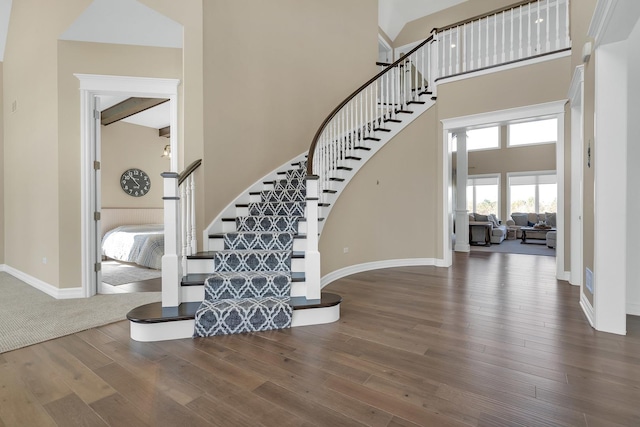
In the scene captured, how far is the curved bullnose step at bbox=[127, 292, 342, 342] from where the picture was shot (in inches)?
95.5

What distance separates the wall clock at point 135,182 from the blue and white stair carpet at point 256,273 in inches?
194

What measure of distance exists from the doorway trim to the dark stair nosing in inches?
124

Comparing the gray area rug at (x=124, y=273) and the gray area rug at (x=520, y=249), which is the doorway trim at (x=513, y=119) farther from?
the gray area rug at (x=124, y=273)

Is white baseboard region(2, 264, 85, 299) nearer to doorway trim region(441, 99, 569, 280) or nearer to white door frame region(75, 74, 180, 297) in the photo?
white door frame region(75, 74, 180, 297)

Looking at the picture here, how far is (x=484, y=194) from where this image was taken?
12406 mm

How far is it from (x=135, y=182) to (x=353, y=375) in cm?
751

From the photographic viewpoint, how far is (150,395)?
172 centimetres

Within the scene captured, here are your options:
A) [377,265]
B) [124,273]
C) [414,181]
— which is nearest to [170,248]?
[124,273]

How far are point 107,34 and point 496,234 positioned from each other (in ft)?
31.4

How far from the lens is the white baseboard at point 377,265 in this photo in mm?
4234

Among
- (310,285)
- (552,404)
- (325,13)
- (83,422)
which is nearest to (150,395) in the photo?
(83,422)

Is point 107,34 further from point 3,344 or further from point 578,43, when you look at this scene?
point 578,43

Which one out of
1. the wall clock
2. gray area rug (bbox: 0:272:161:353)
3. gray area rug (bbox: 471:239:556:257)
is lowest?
gray area rug (bbox: 0:272:161:353)

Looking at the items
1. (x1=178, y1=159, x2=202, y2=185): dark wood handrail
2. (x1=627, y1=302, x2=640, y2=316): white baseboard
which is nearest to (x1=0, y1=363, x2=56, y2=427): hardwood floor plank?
(x1=178, y1=159, x2=202, y2=185): dark wood handrail
